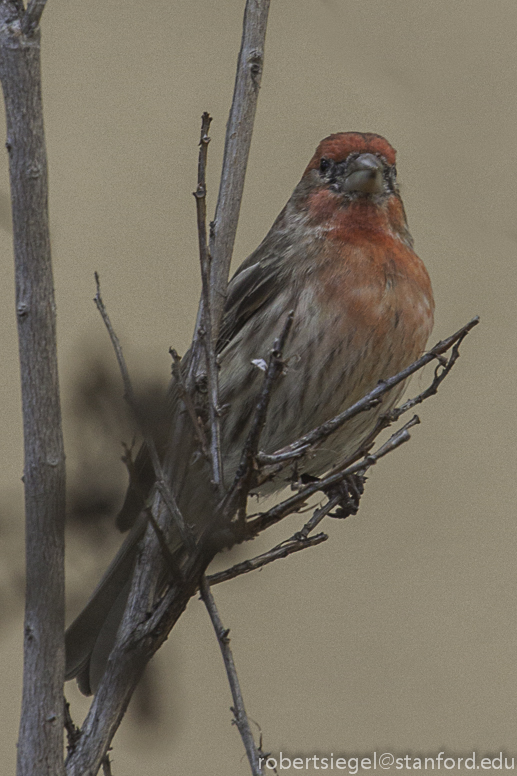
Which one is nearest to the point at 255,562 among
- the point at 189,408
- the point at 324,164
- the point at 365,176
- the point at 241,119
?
the point at 189,408

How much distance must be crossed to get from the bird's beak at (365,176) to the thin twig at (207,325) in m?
0.95

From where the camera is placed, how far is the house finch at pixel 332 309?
2100 millimetres

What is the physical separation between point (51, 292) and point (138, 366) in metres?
0.17

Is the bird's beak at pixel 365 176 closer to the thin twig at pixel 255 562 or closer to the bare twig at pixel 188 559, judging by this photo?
the bare twig at pixel 188 559

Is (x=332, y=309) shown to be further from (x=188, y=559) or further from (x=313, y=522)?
(x=188, y=559)

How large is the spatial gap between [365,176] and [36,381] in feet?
4.15

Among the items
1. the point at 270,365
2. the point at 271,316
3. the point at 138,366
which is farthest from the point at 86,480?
the point at 271,316

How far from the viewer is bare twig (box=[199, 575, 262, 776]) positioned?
1274 mm

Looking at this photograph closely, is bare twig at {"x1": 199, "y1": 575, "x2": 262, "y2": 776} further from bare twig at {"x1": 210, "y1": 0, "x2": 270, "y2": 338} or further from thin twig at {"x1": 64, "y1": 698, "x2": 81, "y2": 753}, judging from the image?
bare twig at {"x1": 210, "y1": 0, "x2": 270, "y2": 338}

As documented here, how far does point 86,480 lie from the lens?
50.4 inches

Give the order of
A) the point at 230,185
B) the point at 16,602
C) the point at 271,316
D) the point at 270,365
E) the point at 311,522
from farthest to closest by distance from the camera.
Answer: the point at 271,316 → the point at 230,185 → the point at 311,522 → the point at 16,602 → the point at 270,365

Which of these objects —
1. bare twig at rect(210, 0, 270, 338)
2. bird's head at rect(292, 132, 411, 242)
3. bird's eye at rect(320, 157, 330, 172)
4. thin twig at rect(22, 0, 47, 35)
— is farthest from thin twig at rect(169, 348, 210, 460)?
bird's eye at rect(320, 157, 330, 172)

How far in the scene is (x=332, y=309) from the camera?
2111 millimetres

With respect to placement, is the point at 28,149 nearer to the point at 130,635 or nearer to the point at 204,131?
the point at 204,131
